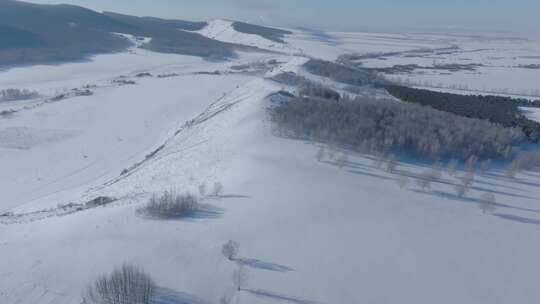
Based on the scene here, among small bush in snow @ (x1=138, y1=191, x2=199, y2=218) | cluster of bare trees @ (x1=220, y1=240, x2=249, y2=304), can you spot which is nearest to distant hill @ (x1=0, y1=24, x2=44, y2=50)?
small bush in snow @ (x1=138, y1=191, x2=199, y2=218)

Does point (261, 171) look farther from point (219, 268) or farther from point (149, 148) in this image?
point (149, 148)

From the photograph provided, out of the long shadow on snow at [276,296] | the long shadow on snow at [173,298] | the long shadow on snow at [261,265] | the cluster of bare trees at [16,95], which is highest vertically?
the long shadow on snow at [261,265]

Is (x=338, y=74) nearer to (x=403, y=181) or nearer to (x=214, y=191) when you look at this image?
(x=403, y=181)

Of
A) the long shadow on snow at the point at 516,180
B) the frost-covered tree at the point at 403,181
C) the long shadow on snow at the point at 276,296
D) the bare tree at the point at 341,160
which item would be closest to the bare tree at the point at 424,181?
the frost-covered tree at the point at 403,181

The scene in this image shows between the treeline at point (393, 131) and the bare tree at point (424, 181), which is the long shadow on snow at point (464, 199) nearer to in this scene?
the bare tree at point (424, 181)

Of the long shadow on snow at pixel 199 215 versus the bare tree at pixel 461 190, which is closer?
the long shadow on snow at pixel 199 215

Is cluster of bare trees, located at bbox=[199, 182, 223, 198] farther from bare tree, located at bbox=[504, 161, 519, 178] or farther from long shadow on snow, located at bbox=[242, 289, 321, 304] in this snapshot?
bare tree, located at bbox=[504, 161, 519, 178]

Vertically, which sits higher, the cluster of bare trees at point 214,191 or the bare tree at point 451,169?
the bare tree at point 451,169

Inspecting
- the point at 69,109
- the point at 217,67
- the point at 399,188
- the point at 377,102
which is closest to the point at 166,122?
the point at 69,109
